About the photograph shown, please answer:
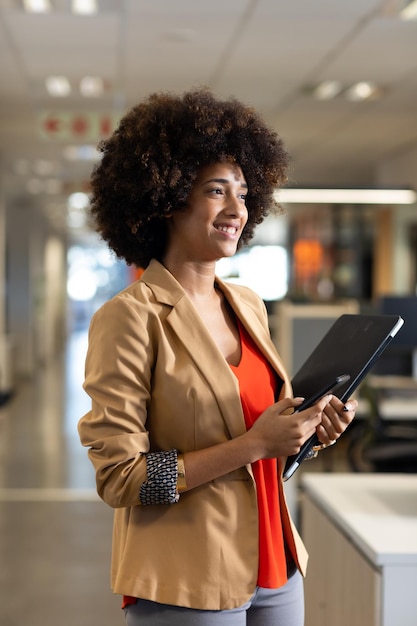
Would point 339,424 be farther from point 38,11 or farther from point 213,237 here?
point 38,11

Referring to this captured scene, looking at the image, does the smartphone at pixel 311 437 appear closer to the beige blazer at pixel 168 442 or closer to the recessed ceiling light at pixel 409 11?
the beige blazer at pixel 168 442

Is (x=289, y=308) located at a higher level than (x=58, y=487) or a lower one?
higher

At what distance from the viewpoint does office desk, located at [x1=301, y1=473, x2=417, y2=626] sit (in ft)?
→ 7.57

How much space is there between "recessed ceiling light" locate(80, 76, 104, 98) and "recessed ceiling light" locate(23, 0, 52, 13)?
1900mm

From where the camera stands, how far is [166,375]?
159cm

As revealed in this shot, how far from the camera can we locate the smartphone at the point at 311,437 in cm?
160

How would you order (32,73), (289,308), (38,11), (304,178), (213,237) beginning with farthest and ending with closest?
(304,178)
(32,73)
(289,308)
(38,11)
(213,237)

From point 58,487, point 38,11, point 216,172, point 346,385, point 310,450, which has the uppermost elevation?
point 38,11

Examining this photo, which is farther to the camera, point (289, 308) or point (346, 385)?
point (289, 308)

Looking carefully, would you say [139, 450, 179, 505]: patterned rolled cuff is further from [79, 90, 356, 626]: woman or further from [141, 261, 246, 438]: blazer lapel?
[141, 261, 246, 438]: blazer lapel

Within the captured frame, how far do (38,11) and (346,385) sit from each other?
465cm

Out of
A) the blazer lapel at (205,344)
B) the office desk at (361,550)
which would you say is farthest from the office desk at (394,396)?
the blazer lapel at (205,344)

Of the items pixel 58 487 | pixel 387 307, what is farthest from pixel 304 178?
pixel 58 487

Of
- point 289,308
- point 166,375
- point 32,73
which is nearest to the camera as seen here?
point 166,375
